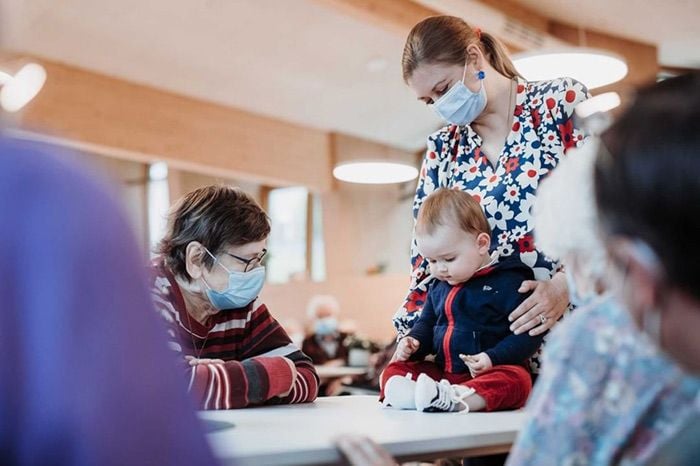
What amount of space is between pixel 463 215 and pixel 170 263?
2.16 ft

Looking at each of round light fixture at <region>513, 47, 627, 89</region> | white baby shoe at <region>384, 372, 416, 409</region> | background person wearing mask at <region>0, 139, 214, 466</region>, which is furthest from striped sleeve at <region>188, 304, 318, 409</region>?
round light fixture at <region>513, 47, 627, 89</region>

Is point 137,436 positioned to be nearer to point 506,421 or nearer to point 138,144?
point 506,421

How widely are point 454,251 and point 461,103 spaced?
386mm

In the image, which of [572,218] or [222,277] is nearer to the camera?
[572,218]

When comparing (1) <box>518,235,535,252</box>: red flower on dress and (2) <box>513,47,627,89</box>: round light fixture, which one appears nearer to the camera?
(1) <box>518,235,535,252</box>: red flower on dress

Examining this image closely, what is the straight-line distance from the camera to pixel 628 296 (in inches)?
28.5

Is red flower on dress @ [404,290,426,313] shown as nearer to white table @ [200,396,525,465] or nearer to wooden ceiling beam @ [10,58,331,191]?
white table @ [200,396,525,465]

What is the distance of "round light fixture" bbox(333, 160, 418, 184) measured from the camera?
629 centimetres

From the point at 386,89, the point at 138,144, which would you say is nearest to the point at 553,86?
the point at 138,144

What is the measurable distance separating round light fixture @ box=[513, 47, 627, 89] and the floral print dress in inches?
87.5

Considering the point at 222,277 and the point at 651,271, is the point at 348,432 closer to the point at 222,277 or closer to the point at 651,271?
the point at 651,271

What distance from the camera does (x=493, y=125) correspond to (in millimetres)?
1960

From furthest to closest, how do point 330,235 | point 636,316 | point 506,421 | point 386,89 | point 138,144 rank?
point 330,235, point 386,89, point 138,144, point 506,421, point 636,316

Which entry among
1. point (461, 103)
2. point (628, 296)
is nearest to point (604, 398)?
point (628, 296)
